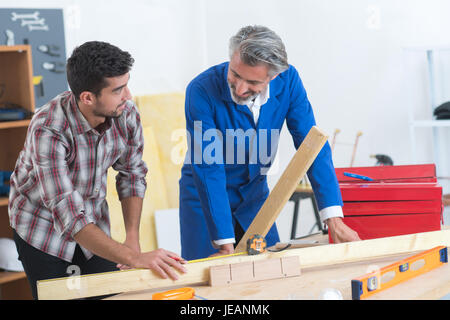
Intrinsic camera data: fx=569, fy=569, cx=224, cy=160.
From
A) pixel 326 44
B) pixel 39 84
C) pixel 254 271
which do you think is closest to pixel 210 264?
pixel 254 271

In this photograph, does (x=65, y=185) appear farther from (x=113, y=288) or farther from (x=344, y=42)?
(x=344, y=42)

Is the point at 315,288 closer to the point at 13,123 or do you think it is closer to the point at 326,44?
the point at 13,123

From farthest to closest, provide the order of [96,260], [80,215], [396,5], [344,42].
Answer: [344,42], [396,5], [96,260], [80,215]

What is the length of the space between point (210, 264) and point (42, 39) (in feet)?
8.72

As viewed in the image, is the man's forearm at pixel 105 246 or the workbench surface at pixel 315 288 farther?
the man's forearm at pixel 105 246

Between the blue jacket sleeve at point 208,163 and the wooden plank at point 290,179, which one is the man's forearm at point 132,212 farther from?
the wooden plank at point 290,179

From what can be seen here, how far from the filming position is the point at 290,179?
5.61 ft

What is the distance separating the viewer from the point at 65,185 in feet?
5.65

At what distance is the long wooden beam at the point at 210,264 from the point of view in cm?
150

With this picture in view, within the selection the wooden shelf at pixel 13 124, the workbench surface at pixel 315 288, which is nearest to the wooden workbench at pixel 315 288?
the workbench surface at pixel 315 288

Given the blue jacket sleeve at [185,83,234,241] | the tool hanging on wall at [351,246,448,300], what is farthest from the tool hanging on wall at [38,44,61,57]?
the tool hanging on wall at [351,246,448,300]

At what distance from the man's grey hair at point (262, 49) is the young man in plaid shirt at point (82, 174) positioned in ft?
1.19
